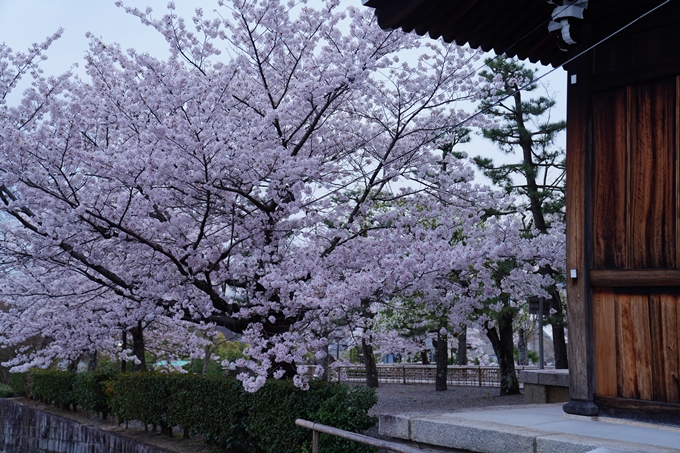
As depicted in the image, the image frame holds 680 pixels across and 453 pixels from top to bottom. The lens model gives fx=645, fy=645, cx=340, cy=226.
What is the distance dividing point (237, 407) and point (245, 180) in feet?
11.6

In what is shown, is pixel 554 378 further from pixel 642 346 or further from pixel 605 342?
pixel 642 346

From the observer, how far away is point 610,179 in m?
5.05

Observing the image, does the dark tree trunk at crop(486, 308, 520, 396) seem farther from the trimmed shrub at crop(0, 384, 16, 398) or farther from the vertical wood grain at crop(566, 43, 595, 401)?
the trimmed shrub at crop(0, 384, 16, 398)

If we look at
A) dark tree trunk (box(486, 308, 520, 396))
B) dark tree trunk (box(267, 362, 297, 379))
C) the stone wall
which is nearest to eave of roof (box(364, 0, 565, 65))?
dark tree trunk (box(267, 362, 297, 379))

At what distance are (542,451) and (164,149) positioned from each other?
20.7 feet

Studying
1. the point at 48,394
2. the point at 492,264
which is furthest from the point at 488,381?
the point at 48,394

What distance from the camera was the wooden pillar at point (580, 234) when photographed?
4992mm

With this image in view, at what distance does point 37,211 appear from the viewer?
918 centimetres

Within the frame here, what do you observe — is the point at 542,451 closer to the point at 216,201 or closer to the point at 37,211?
the point at 216,201

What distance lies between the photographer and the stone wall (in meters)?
12.3

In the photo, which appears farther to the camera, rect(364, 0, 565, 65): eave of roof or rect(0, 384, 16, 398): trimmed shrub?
rect(0, 384, 16, 398): trimmed shrub

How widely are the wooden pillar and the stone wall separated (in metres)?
7.97

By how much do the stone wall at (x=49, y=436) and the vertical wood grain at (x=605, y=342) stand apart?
809 centimetres

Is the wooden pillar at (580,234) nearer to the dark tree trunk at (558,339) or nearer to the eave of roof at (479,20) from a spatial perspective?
the eave of roof at (479,20)
